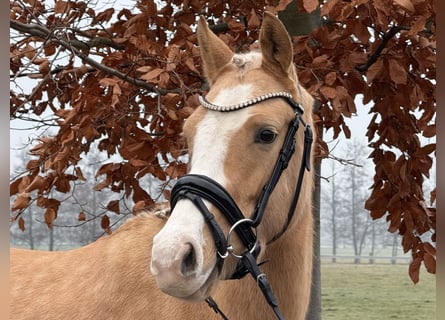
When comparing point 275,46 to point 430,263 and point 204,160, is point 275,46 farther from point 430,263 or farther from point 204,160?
point 430,263

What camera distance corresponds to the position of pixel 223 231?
81.0 inches

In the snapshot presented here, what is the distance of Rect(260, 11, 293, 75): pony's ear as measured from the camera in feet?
7.86

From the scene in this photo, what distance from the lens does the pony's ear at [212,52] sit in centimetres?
260

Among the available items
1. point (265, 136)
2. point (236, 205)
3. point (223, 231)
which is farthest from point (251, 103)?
point (223, 231)

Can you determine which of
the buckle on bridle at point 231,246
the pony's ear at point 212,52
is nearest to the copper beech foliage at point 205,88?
the pony's ear at point 212,52

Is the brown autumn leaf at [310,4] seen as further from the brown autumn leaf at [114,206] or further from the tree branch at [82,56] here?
the brown autumn leaf at [114,206]

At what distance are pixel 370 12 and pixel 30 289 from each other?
102 inches

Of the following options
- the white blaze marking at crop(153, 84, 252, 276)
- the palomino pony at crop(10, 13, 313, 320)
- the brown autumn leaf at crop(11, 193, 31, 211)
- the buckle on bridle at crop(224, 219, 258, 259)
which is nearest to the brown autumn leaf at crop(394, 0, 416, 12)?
the palomino pony at crop(10, 13, 313, 320)

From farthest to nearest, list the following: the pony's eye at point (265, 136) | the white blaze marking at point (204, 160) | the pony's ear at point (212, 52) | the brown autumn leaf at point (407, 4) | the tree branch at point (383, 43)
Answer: the tree branch at point (383, 43) → the brown autumn leaf at point (407, 4) → the pony's ear at point (212, 52) → the pony's eye at point (265, 136) → the white blaze marking at point (204, 160)

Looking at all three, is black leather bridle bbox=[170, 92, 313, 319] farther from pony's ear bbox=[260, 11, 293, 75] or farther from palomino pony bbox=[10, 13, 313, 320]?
pony's ear bbox=[260, 11, 293, 75]

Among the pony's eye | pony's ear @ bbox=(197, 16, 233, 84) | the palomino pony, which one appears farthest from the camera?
pony's ear @ bbox=(197, 16, 233, 84)

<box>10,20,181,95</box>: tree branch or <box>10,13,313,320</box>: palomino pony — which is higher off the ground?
<box>10,20,181,95</box>: tree branch

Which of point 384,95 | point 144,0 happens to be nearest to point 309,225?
point 384,95

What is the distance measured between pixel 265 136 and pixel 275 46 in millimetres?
464
